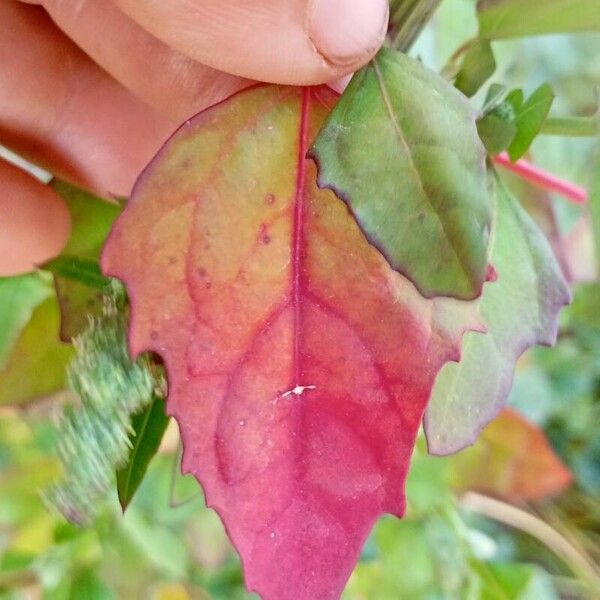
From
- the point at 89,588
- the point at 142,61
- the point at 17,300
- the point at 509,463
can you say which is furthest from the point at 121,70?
the point at 509,463

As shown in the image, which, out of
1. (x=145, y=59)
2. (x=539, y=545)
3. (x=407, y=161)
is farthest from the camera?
(x=539, y=545)

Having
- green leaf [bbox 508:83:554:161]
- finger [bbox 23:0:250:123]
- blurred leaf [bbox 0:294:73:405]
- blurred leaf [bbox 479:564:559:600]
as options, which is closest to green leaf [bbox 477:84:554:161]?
green leaf [bbox 508:83:554:161]

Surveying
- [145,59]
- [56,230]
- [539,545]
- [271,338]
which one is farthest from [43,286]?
[539,545]

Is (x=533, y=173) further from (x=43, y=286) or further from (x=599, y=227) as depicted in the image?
(x=43, y=286)

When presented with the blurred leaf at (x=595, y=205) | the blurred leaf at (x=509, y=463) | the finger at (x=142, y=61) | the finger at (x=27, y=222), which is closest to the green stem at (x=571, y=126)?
the blurred leaf at (x=595, y=205)

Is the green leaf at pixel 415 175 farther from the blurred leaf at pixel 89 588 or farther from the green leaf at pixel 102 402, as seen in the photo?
the blurred leaf at pixel 89 588

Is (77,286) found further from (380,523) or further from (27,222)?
(380,523)

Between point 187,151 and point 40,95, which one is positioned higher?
point 187,151
